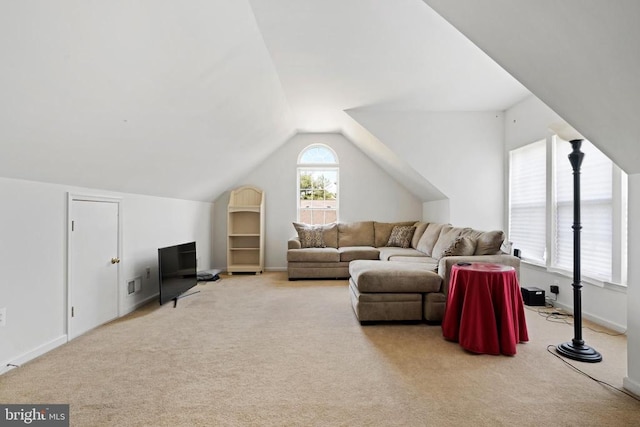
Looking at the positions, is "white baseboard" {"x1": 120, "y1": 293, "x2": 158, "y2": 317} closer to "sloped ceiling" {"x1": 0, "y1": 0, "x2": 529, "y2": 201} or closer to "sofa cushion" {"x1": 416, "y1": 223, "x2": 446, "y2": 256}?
"sloped ceiling" {"x1": 0, "y1": 0, "x2": 529, "y2": 201}

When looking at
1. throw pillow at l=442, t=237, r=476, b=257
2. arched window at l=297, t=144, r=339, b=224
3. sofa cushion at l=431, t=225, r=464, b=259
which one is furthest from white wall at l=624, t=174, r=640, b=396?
arched window at l=297, t=144, r=339, b=224

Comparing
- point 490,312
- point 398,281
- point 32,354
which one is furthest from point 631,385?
point 32,354

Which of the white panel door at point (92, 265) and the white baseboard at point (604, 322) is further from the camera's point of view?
the white baseboard at point (604, 322)

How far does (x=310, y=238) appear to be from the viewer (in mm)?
5598

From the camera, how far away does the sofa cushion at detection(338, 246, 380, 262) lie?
5.19 metres

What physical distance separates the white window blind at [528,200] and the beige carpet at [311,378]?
133 cm

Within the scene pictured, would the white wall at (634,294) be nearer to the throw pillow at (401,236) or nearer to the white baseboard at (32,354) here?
the throw pillow at (401,236)

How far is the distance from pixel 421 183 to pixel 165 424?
4.59 m

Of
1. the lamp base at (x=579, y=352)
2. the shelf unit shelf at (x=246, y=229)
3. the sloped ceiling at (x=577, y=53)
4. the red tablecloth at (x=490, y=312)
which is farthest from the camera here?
the shelf unit shelf at (x=246, y=229)

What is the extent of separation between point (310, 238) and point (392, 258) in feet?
5.53

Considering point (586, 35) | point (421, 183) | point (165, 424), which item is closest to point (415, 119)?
point (421, 183)

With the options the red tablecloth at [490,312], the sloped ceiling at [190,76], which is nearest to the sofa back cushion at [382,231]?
the sloped ceiling at [190,76]

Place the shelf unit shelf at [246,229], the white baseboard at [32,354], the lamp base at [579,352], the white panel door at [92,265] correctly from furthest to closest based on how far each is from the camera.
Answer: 1. the shelf unit shelf at [246,229]
2. the white panel door at [92,265]
3. the lamp base at [579,352]
4. the white baseboard at [32,354]

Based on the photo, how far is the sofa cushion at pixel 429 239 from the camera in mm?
4566
